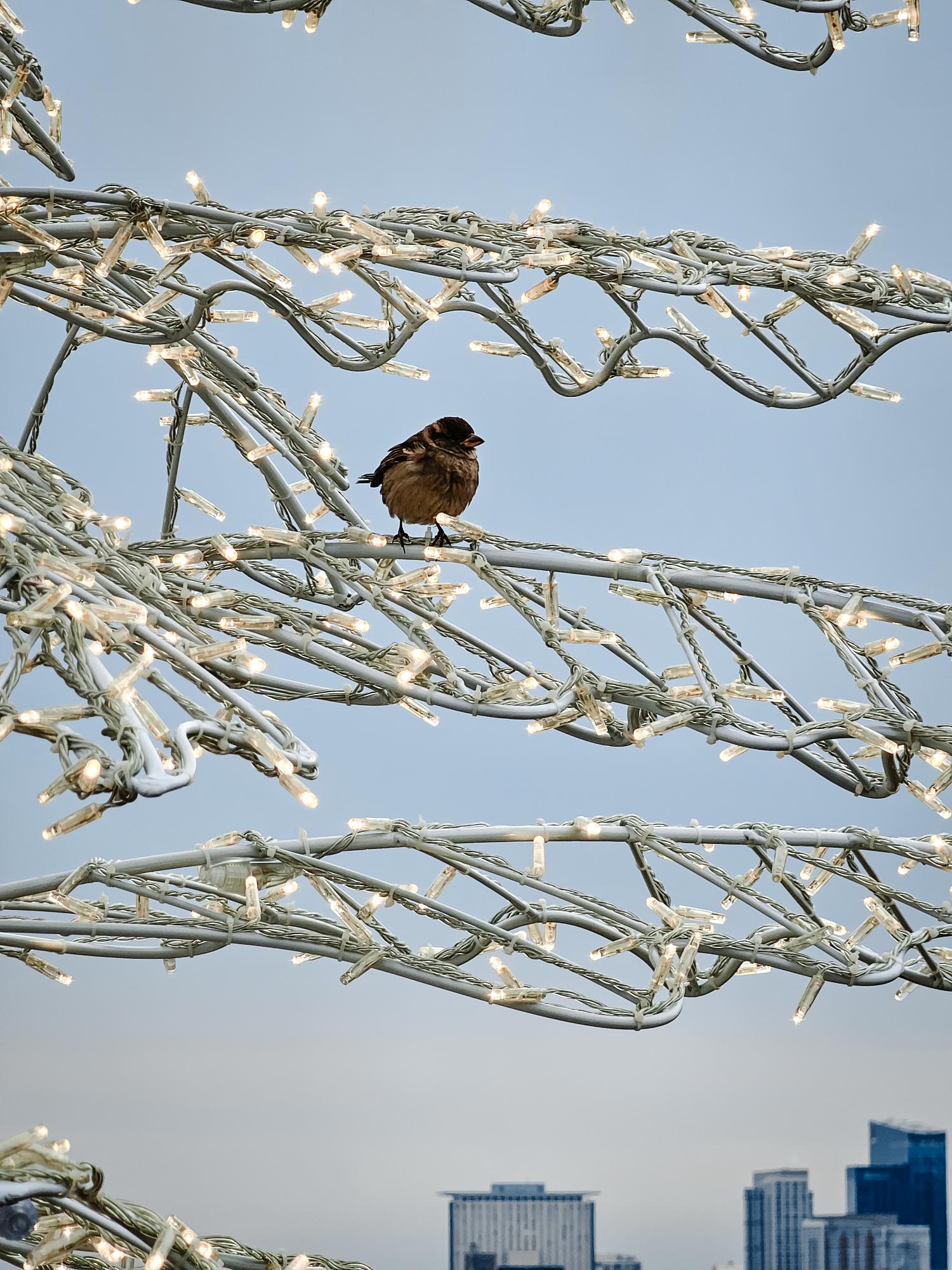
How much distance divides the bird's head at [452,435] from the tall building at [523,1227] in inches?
131

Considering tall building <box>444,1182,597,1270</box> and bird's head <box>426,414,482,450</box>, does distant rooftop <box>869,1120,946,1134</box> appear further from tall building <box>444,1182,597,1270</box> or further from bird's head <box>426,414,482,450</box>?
bird's head <box>426,414,482,450</box>

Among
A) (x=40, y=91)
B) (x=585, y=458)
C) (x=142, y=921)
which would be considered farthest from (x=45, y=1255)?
(x=585, y=458)

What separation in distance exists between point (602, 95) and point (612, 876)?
2958mm

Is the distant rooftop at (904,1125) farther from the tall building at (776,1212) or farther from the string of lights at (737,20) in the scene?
the string of lights at (737,20)

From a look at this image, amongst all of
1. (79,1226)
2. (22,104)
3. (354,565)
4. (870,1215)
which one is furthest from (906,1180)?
(22,104)

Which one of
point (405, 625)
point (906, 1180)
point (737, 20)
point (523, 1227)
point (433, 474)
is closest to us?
point (737, 20)

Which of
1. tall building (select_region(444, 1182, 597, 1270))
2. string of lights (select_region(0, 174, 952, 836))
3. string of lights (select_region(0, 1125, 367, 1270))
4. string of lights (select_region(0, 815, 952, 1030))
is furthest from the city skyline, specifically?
string of lights (select_region(0, 1125, 367, 1270))

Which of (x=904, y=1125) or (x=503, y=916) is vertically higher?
(x=503, y=916)

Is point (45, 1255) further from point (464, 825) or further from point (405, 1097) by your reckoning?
point (405, 1097)

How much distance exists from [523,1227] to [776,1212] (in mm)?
957

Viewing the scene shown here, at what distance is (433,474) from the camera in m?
2.90

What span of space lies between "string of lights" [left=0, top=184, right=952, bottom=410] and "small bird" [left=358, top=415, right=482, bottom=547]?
0.13 m

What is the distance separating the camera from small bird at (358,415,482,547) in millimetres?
2910

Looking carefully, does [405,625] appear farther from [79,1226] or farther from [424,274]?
[79,1226]
